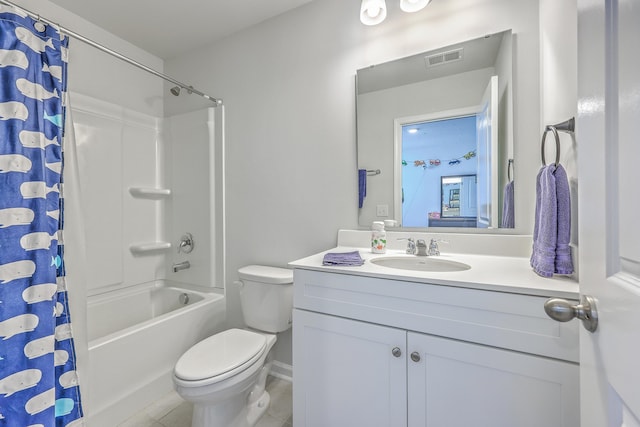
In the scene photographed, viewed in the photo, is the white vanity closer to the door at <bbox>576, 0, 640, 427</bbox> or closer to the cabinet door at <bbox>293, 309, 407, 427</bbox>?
the cabinet door at <bbox>293, 309, 407, 427</bbox>

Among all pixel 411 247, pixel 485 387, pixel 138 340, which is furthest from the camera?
pixel 138 340

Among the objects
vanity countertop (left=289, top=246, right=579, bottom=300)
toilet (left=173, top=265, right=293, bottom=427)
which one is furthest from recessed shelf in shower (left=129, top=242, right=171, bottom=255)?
vanity countertop (left=289, top=246, right=579, bottom=300)

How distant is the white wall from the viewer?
4.31ft

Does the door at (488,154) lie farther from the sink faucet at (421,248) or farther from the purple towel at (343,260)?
the purple towel at (343,260)

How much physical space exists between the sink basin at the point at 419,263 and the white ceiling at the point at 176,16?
1671 millimetres

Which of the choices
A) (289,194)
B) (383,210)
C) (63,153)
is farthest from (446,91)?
(63,153)

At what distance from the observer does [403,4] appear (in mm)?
1373

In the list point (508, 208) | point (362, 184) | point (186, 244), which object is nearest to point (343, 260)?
point (362, 184)

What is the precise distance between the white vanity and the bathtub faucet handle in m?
1.38

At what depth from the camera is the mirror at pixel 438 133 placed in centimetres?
130

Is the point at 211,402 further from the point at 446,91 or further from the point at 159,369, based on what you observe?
the point at 446,91

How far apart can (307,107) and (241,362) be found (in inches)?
58.3

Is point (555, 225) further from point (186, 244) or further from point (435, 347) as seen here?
point (186, 244)

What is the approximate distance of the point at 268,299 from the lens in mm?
1630
